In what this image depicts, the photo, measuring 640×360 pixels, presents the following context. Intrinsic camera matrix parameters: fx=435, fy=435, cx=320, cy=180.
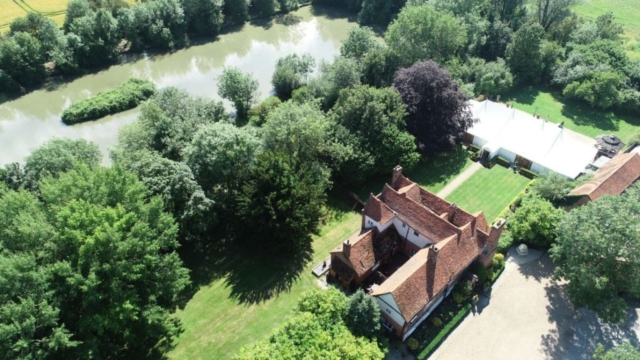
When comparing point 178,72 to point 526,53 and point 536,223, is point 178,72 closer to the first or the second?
point 526,53

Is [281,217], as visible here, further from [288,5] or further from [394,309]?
[288,5]

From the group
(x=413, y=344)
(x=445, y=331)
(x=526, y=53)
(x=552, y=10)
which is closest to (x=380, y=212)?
(x=445, y=331)

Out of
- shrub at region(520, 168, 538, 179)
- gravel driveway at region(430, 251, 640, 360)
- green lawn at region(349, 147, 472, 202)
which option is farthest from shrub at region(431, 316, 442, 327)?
shrub at region(520, 168, 538, 179)

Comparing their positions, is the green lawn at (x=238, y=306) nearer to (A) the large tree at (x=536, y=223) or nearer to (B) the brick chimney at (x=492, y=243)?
(B) the brick chimney at (x=492, y=243)

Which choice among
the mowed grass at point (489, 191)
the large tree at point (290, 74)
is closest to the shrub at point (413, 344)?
the mowed grass at point (489, 191)

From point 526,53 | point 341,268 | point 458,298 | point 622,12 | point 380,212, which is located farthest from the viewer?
point 622,12

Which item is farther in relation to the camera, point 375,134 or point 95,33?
point 95,33
